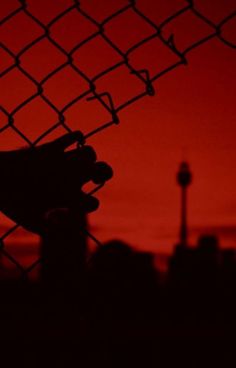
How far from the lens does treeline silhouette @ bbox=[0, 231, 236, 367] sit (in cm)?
192

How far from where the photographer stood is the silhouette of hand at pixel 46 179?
176cm

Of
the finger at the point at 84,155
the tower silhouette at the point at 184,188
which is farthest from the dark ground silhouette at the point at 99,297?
the tower silhouette at the point at 184,188

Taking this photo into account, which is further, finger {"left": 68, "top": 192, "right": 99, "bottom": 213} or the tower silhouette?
the tower silhouette

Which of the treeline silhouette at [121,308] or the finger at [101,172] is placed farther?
the treeline silhouette at [121,308]

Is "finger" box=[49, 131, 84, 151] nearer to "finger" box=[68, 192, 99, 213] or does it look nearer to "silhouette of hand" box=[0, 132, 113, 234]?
"silhouette of hand" box=[0, 132, 113, 234]

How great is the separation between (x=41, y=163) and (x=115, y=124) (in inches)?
8.4

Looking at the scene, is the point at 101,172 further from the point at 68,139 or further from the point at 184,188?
the point at 184,188

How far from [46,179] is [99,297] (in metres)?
16.1

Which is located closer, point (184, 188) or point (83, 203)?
point (83, 203)

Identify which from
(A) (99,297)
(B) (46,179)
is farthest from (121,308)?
(B) (46,179)

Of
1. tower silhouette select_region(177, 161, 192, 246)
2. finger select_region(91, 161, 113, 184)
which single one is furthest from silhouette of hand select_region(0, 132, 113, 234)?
tower silhouette select_region(177, 161, 192, 246)

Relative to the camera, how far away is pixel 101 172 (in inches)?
66.9

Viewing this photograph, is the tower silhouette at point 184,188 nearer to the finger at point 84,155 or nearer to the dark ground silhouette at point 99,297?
the dark ground silhouette at point 99,297

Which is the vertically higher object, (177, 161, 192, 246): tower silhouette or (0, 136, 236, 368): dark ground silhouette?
(177, 161, 192, 246): tower silhouette
